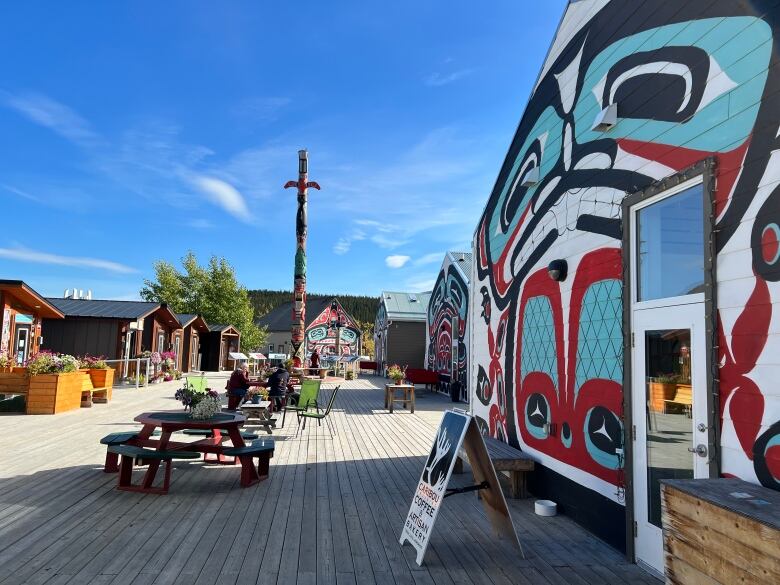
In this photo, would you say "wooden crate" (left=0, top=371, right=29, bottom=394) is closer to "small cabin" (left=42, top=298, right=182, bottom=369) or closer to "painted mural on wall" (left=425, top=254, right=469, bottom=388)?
"small cabin" (left=42, top=298, right=182, bottom=369)

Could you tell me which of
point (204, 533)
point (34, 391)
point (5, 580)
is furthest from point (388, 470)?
point (34, 391)

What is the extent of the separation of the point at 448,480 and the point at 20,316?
14713mm

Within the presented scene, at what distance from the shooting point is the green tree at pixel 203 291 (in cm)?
3566

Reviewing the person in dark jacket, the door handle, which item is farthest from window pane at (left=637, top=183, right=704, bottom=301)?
the person in dark jacket

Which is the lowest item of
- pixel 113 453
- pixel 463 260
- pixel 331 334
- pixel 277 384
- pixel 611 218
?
pixel 113 453

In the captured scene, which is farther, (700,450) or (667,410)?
(667,410)

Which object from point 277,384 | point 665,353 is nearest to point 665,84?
point 665,353

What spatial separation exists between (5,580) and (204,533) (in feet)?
4.32

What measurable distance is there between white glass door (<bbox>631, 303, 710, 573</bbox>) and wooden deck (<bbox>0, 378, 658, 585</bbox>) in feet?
1.48

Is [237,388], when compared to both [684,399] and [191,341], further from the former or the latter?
[191,341]

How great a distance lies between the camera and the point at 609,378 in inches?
168

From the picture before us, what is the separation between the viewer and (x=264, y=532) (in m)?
4.23

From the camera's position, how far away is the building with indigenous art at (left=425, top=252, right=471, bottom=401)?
15953mm

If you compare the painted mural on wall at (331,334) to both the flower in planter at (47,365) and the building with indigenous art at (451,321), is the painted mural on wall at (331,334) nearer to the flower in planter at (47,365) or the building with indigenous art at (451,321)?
the building with indigenous art at (451,321)
